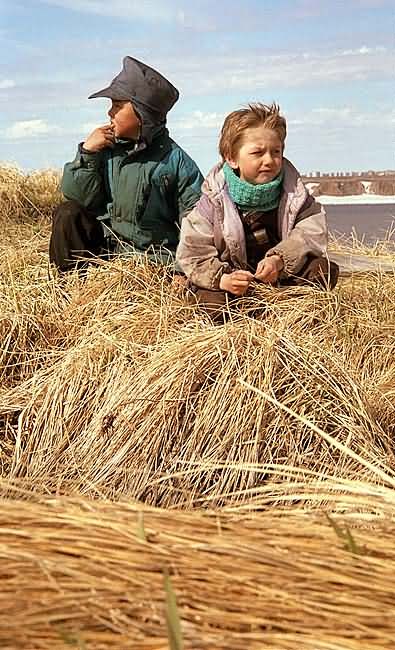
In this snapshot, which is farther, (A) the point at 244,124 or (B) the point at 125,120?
(B) the point at 125,120

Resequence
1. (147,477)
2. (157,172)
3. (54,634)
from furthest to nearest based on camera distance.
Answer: (157,172) → (147,477) → (54,634)

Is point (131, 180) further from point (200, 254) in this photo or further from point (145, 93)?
point (200, 254)

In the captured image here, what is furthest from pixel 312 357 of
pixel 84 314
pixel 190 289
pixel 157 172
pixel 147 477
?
pixel 157 172

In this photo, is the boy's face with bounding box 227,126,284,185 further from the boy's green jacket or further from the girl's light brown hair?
the boy's green jacket

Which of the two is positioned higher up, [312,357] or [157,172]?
[157,172]

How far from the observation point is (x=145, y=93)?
14.1 feet

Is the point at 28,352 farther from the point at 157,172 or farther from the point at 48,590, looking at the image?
the point at 48,590

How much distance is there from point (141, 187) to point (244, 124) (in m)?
0.75

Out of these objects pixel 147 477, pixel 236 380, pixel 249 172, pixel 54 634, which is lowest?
pixel 147 477

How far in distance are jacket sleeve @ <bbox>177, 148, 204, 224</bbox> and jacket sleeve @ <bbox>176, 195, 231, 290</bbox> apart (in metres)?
0.52

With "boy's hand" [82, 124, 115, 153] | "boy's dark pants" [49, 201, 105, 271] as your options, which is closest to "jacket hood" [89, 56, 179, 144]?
"boy's hand" [82, 124, 115, 153]

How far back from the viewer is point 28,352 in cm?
353

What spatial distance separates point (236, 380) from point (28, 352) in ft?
3.24

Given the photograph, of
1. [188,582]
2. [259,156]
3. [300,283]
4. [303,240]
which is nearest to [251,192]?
[259,156]
